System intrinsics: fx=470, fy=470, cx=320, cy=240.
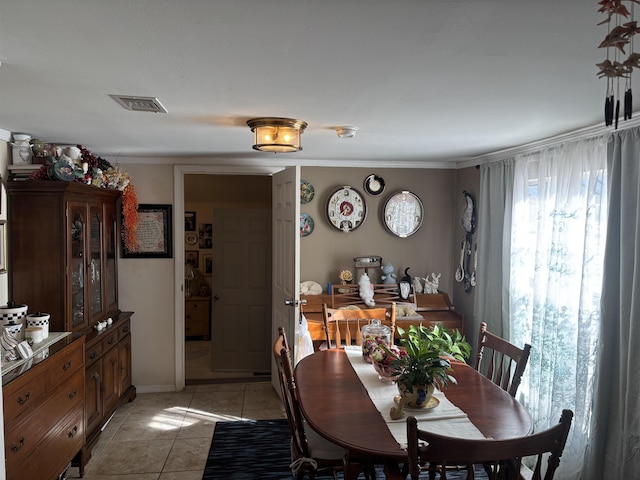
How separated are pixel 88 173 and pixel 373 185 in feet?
→ 8.24

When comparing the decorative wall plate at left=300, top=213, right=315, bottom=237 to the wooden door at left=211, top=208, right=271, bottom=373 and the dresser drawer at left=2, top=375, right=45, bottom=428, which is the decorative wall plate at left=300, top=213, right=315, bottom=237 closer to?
the wooden door at left=211, top=208, right=271, bottom=373

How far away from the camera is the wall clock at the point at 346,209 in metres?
4.55

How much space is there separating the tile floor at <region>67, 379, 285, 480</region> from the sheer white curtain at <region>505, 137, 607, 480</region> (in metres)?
2.08

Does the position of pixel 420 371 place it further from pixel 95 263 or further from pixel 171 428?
pixel 95 263

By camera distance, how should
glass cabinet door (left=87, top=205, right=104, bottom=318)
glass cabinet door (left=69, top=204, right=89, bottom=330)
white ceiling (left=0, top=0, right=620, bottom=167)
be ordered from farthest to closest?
glass cabinet door (left=87, top=205, right=104, bottom=318) → glass cabinet door (left=69, top=204, right=89, bottom=330) → white ceiling (left=0, top=0, right=620, bottom=167)

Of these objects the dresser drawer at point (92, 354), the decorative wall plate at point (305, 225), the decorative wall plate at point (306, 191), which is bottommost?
the dresser drawer at point (92, 354)

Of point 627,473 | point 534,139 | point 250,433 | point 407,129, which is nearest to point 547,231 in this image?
point 534,139

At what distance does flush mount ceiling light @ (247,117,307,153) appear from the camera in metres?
2.50

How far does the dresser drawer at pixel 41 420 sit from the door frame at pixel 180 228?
147cm

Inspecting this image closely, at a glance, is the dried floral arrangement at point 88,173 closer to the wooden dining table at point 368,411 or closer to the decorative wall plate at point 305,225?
the decorative wall plate at point 305,225

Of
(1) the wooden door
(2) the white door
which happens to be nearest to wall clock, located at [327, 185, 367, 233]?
(2) the white door

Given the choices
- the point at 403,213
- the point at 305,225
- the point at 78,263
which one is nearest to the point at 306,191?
the point at 305,225

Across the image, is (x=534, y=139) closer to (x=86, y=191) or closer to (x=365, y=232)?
(x=365, y=232)

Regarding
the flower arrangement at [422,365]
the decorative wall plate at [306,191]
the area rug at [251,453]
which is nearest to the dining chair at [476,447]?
the flower arrangement at [422,365]
